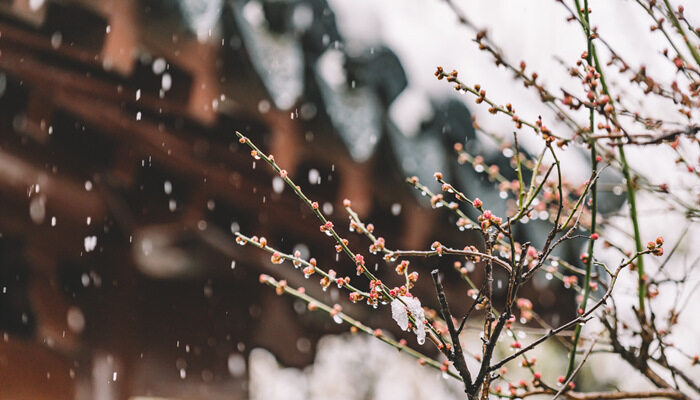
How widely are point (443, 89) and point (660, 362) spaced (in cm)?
168

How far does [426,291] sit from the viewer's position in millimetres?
3498

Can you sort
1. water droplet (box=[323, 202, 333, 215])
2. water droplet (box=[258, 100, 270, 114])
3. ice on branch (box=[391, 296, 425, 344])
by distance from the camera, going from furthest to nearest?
1. water droplet (box=[323, 202, 333, 215])
2. water droplet (box=[258, 100, 270, 114])
3. ice on branch (box=[391, 296, 425, 344])

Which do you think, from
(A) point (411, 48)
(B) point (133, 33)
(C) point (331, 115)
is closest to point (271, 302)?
(C) point (331, 115)

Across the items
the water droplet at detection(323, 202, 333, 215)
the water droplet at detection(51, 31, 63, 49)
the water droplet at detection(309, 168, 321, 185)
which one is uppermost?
the water droplet at detection(309, 168, 321, 185)

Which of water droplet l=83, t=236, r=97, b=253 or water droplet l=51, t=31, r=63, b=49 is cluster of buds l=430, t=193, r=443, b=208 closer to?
water droplet l=51, t=31, r=63, b=49

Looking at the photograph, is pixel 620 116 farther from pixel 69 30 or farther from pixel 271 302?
pixel 271 302

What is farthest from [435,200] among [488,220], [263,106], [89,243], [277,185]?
[89,243]

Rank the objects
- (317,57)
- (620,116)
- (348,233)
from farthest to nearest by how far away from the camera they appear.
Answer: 1. (348,233)
2. (317,57)
3. (620,116)

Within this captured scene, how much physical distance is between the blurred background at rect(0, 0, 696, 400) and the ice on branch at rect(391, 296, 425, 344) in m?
1.16

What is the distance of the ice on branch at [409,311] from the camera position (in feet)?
2.41

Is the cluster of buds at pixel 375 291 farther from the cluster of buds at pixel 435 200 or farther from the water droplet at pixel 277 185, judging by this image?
the water droplet at pixel 277 185

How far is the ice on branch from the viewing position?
74cm

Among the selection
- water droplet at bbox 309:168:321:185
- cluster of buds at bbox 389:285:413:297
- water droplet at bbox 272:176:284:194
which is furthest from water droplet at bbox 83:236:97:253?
cluster of buds at bbox 389:285:413:297

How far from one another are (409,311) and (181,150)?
182cm
